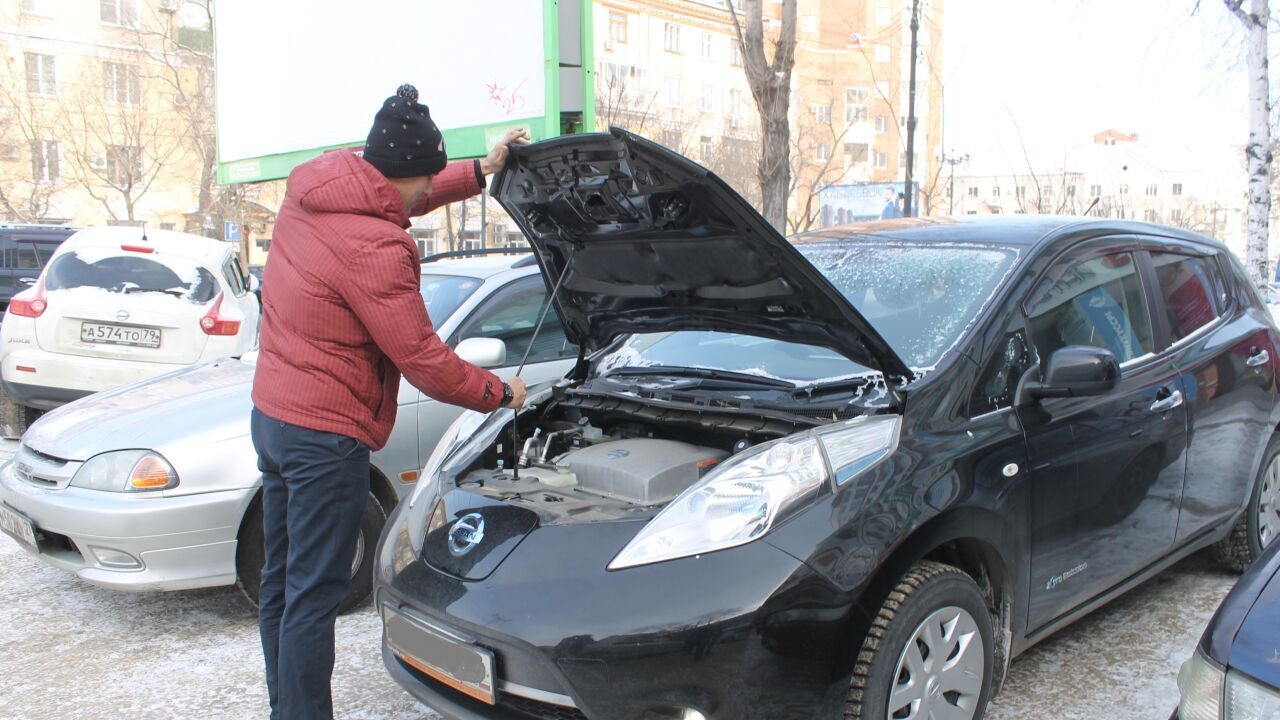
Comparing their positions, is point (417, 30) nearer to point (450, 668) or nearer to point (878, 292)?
point (878, 292)

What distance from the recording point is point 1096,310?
3.43 meters

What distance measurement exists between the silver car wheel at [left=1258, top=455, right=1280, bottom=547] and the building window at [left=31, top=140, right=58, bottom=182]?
104ft

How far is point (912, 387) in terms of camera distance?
2666mm

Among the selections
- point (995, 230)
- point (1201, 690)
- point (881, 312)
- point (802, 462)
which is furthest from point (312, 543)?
point (995, 230)

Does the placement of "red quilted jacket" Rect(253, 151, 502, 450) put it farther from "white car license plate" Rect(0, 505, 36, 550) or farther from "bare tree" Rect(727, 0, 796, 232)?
"bare tree" Rect(727, 0, 796, 232)

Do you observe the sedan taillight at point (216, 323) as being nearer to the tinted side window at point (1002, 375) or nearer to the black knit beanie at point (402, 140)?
the black knit beanie at point (402, 140)

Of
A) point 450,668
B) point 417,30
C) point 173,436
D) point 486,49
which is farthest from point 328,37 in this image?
point 450,668

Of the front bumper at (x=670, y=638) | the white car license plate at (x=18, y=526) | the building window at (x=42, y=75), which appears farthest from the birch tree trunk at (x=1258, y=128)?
the building window at (x=42, y=75)

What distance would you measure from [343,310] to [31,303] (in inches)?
219

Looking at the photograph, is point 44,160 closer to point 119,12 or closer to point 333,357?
point 119,12

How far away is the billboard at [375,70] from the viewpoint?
6.48m

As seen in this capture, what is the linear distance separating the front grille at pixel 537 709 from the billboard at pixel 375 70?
4.65 m

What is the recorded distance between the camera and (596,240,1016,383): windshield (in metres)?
3.04

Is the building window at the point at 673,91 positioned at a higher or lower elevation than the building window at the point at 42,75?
higher
